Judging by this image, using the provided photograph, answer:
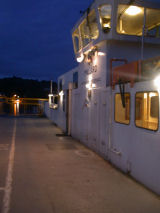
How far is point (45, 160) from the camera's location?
914 cm

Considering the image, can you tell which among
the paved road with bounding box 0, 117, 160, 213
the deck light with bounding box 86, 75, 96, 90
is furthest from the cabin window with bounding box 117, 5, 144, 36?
the paved road with bounding box 0, 117, 160, 213

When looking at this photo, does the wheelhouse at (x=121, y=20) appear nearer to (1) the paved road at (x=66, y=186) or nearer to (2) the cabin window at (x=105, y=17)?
(2) the cabin window at (x=105, y=17)

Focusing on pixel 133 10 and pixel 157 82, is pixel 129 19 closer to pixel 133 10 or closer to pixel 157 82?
pixel 133 10

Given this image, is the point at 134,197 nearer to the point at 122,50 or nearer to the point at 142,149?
the point at 142,149

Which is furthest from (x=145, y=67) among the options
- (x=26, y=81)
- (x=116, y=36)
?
(x=26, y=81)

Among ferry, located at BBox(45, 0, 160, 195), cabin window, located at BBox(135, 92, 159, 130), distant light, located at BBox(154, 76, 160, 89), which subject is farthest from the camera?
ferry, located at BBox(45, 0, 160, 195)

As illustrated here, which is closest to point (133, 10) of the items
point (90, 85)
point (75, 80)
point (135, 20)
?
point (135, 20)

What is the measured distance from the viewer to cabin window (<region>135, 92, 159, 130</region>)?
20.6ft

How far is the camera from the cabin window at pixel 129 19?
9617 mm

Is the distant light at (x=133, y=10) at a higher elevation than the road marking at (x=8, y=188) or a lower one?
higher

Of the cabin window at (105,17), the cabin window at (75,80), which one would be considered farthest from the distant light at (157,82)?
the cabin window at (75,80)

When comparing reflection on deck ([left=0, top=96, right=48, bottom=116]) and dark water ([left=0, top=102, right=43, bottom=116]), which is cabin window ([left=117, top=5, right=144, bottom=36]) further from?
dark water ([left=0, top=102, right=43, bottom=116])

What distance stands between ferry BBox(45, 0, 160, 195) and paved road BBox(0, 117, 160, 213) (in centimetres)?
51

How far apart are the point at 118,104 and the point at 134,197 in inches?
132
